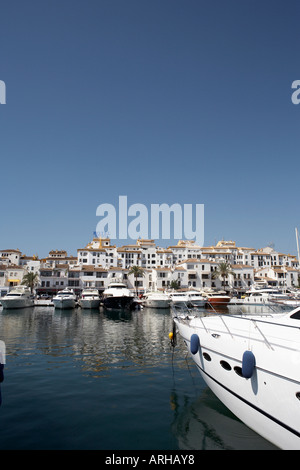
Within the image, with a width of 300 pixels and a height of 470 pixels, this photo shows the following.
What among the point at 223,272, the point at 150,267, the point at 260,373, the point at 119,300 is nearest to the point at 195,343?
the point at 260,373

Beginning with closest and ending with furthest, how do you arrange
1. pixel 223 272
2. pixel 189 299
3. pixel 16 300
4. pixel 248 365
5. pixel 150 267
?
1. pixel 248 365
2. pixel 16 300
3. pixel 189 299
4. pixel 223 272
5. pixel 150 267

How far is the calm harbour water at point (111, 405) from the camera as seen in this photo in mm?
7148

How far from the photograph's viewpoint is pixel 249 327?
7.75 m

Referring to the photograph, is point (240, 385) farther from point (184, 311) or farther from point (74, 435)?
point (184, 311)

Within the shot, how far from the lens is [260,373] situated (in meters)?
6.37

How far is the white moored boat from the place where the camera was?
5.74 m

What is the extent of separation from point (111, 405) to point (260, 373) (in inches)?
213

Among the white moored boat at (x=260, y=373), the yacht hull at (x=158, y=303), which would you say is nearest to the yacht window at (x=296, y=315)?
the white moored boat at (x=260, y=373)

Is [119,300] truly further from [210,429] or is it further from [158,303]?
[210,429]
